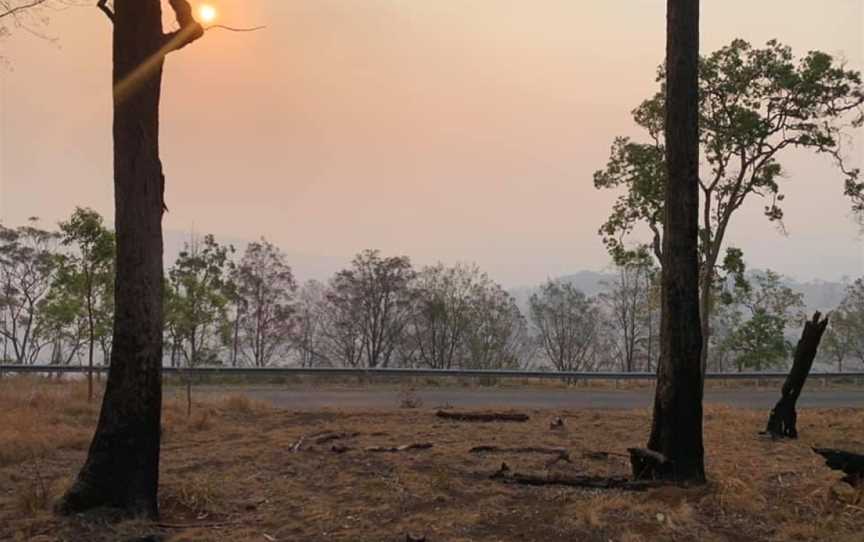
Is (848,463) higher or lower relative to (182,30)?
lower

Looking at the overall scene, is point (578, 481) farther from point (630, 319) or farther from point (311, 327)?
point (630, 319)

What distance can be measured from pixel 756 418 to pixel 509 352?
99.1ft

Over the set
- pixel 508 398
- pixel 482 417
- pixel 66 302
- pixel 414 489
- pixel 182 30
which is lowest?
pixel 508 398

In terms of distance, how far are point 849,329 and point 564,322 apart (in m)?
18.9

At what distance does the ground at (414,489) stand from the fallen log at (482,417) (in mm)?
1028

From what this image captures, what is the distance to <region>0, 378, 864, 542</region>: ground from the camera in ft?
19.7

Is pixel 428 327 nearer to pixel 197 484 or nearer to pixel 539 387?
pixel 539 387

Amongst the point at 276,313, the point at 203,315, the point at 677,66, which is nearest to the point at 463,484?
the point at 677,66

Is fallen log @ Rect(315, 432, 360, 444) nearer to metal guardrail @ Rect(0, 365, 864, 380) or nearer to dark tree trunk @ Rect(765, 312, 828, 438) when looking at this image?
dark tree trunk @ Rect(765, 312, 828, 438)

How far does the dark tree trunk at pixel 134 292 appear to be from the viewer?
6.17 m

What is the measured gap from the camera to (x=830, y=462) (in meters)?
7.09

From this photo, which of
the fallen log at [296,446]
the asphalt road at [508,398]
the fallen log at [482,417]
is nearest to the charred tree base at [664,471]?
the fallen log at [296,446]

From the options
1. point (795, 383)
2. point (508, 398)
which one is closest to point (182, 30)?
point (795, 383)

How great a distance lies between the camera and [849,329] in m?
47.8
